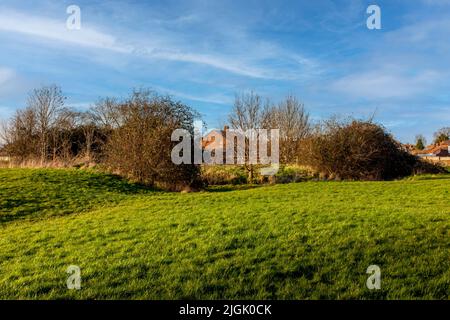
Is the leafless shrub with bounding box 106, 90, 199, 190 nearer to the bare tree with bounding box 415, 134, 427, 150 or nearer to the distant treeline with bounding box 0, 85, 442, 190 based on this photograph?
the distant treeline with bounding box 0, 85, 442, 190

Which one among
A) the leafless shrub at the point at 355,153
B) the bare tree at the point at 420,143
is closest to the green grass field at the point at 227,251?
the leafless shrub at the point at 355,153

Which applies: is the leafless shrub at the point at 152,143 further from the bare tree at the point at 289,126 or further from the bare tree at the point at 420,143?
the bare tree at the point at 420,143

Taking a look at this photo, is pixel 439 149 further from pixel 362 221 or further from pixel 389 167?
pixel 362 221

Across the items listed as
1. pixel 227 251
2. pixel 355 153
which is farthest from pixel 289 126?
pixel 227 251

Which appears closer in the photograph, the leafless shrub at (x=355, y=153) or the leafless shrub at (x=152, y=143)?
the leafless shrub at (x=152, y=143)

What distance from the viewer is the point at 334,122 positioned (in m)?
28.0

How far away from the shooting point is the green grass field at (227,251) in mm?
5238

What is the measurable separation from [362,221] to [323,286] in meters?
4.36

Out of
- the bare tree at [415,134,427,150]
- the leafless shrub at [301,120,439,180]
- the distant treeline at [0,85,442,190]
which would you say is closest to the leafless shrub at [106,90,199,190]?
the distant treeline at [0,85,442,190]

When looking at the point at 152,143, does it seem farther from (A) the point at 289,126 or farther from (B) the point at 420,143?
(B) the point at 420,143

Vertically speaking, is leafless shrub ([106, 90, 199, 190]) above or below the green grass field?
above

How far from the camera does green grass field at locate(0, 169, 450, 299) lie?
17.2ft

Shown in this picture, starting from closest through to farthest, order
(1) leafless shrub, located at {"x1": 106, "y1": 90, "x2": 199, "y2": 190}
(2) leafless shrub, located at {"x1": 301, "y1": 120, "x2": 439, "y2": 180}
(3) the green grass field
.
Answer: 1. (3) the green grass field
2. (1) leafless shrub, located at {"x1": 106, "y1": 90, "x2": 199, "y2": 190}
3. (2) leafless shrub, located at {"x1": 301, "y1": 120, "x2": 439, "y2": 180}

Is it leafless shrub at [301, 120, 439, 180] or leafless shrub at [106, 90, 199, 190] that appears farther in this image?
leafless shrub at [301, 120, 439, 180]
